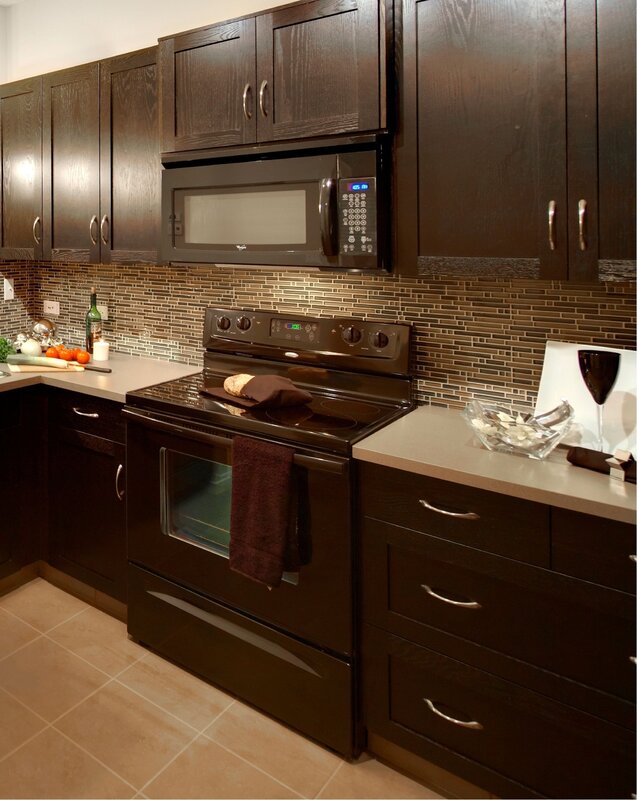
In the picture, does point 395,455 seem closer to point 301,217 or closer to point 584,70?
point 301,217

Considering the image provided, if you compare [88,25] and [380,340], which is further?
[88,25]

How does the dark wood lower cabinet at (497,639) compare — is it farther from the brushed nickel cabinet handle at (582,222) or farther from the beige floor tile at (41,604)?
the beige floor tile at (41,604)

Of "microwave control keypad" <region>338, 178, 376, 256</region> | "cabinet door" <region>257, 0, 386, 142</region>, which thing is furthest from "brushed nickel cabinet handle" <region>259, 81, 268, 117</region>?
"microwave control keypad" <region>338, 178, 376, 256</region>

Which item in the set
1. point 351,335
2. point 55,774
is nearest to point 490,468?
point 351,335

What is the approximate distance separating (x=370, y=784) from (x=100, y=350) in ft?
6.61

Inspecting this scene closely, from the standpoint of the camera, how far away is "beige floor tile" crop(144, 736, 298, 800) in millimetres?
1681

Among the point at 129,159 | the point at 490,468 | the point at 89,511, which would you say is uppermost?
the point at 129,159

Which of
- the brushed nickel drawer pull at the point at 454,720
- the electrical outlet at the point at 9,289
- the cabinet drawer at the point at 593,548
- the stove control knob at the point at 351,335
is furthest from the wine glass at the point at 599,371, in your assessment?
the electrical outlet at the point at 9,289

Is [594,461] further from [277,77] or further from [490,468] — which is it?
[277,77]

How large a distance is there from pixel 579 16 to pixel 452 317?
88 cm

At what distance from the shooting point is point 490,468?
4.91 ft

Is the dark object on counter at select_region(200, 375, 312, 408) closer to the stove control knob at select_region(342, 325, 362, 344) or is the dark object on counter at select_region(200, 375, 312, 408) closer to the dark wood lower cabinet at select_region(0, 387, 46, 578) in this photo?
the stove control knob at select_region(342, 325, 362, 344)

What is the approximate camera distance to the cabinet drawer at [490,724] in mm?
1394

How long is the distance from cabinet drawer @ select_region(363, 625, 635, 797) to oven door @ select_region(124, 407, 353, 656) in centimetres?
16
